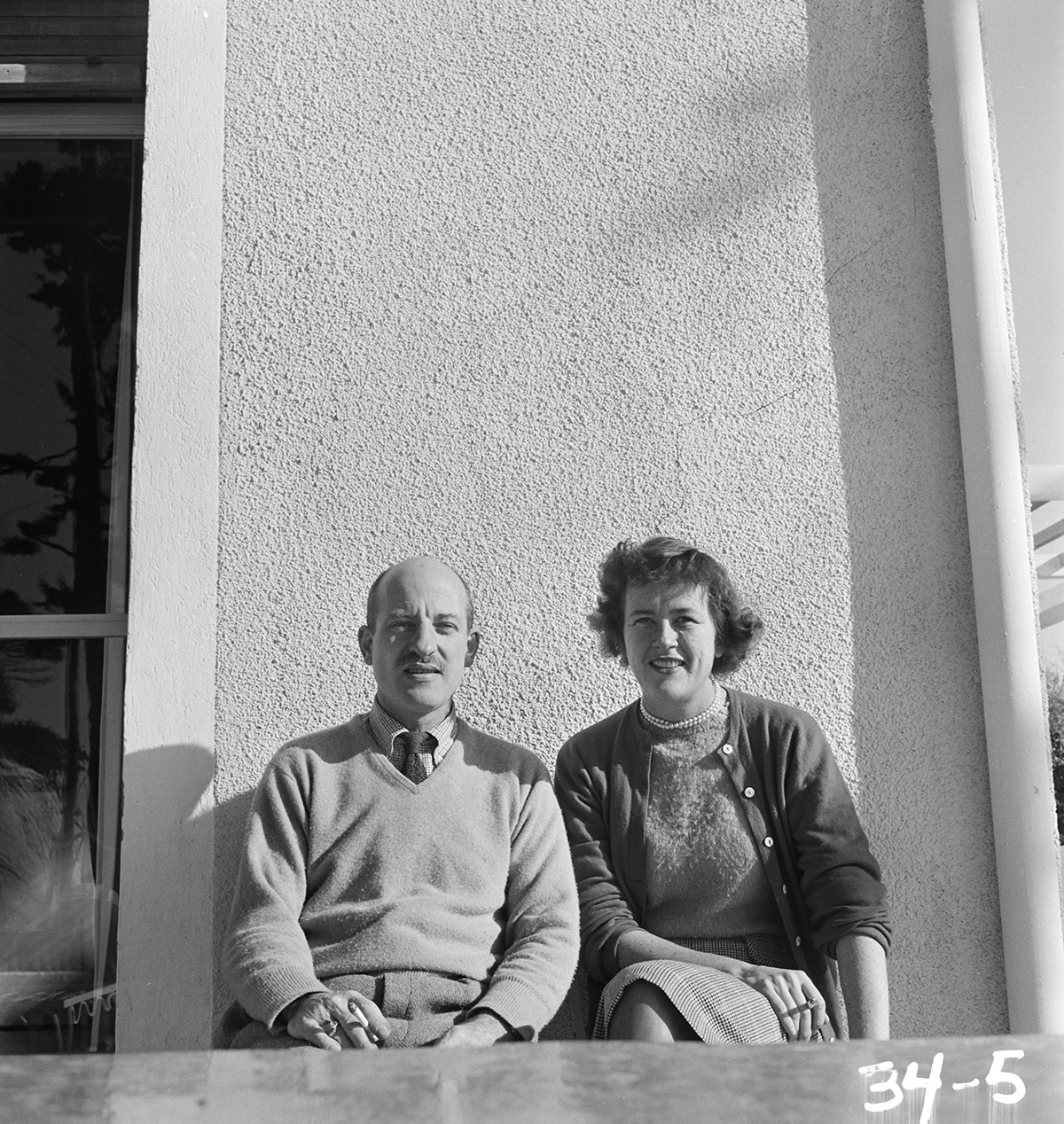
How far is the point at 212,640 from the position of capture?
2.80 metres

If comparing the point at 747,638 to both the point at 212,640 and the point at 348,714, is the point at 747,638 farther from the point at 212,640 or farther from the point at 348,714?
the point at 212,640

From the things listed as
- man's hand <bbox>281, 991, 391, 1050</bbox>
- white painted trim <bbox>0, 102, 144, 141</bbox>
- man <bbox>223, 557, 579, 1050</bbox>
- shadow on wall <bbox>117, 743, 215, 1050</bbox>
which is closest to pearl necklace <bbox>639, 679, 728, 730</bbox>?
man <bbox>223, 557, 579, 1050</bbox>

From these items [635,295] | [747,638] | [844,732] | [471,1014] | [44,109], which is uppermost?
[44,109]

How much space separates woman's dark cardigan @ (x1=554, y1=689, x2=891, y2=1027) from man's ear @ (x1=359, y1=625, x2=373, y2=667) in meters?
0.45

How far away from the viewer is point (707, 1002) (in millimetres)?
2000

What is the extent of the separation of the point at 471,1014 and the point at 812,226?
2019mm

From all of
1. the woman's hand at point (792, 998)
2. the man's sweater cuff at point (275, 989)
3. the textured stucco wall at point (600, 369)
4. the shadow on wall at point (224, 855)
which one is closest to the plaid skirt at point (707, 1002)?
the woman's hand at point (792, 998)

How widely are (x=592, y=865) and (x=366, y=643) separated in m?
0.62

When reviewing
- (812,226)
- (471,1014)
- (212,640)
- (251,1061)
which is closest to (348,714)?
(212,640)

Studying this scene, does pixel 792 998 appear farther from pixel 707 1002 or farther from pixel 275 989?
pixel 275 989

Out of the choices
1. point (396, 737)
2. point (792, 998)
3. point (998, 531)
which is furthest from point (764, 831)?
point (998, 531)

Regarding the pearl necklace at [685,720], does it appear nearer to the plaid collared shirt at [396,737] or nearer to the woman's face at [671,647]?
the woman's face at [671,647]

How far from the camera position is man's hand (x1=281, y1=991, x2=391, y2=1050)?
77.7 inches

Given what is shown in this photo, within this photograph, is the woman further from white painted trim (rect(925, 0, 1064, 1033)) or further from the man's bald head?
white painted trim (rect(925, 0, 1064, 1033))
